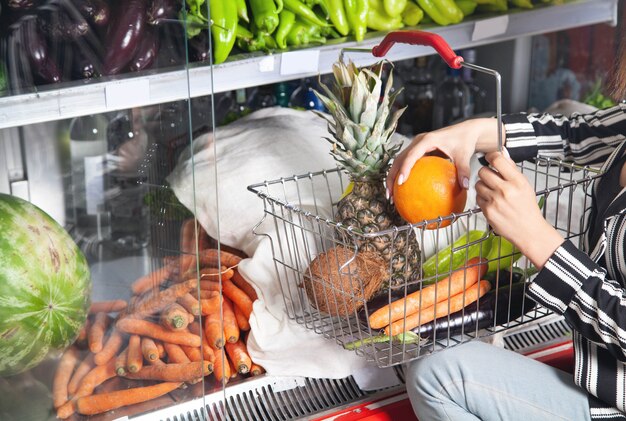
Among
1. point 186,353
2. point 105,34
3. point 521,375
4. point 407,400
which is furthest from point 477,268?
point 105,34

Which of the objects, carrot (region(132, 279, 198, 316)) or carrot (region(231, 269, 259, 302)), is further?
carrot (region(231, 269, 259, 302))

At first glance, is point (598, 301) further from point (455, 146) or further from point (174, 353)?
point (174, 353)

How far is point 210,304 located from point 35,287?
31 centimetres

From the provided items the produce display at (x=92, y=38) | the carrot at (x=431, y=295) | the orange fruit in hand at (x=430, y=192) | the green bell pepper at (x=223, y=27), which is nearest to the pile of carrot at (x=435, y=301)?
the carrot at (x=431, y=295)

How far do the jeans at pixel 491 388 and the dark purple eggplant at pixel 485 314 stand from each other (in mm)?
35

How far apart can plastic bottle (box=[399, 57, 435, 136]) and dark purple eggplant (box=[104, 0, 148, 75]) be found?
139cm

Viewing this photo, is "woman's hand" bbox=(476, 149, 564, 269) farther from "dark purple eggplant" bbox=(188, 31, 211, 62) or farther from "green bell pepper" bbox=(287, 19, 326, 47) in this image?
"green bell pepper" bbox=(287, 19, 326, 47)

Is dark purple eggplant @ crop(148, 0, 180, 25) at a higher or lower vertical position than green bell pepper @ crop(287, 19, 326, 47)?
higher

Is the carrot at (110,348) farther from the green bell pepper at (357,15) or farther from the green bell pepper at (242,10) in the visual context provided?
the green bell pepper at (357,15)

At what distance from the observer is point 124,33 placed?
134 centimetres

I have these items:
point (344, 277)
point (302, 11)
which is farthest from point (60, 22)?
point (302, 11)

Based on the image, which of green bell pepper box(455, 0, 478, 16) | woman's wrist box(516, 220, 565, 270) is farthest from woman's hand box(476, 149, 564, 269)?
green bell pepper box(455, 0, 478, 16)

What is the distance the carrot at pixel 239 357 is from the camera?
166 centimetres

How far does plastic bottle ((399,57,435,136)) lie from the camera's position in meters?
2.64
